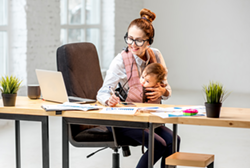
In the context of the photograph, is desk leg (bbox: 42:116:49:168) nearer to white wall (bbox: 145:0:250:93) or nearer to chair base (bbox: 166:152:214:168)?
chair base (bbox: 166:152:214:168)

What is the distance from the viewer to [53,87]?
2129 millimetres

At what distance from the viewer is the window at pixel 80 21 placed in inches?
244

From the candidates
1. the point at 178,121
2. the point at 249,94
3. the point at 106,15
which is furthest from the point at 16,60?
the point at 249,94

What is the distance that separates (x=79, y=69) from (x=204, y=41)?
5.91 m

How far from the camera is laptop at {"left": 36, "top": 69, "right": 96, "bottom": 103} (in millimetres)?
2045

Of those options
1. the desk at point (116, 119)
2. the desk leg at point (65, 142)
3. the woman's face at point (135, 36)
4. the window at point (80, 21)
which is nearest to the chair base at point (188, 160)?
the desk at point (116, 119)

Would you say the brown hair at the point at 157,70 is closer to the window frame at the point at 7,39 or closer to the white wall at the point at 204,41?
the window frame at the point at 7,39

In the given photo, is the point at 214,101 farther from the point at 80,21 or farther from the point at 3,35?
the point at 80,21

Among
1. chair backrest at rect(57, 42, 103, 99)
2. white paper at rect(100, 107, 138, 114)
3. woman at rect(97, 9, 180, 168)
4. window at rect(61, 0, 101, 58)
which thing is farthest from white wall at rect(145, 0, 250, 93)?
white paper at rect(100, 107, 138, 114)

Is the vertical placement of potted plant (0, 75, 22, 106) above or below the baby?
below

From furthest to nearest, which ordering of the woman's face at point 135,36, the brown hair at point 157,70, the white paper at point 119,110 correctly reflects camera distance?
1. the woman's face at point 135,36
2. the brown hair at point 157,70
3. the white paper at point 119,110

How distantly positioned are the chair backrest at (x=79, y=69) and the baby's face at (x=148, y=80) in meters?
0.46

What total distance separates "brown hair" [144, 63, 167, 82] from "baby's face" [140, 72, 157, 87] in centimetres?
2

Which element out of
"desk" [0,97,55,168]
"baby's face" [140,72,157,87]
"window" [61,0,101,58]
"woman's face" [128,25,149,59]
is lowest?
"desk" [0,97,55,168]
